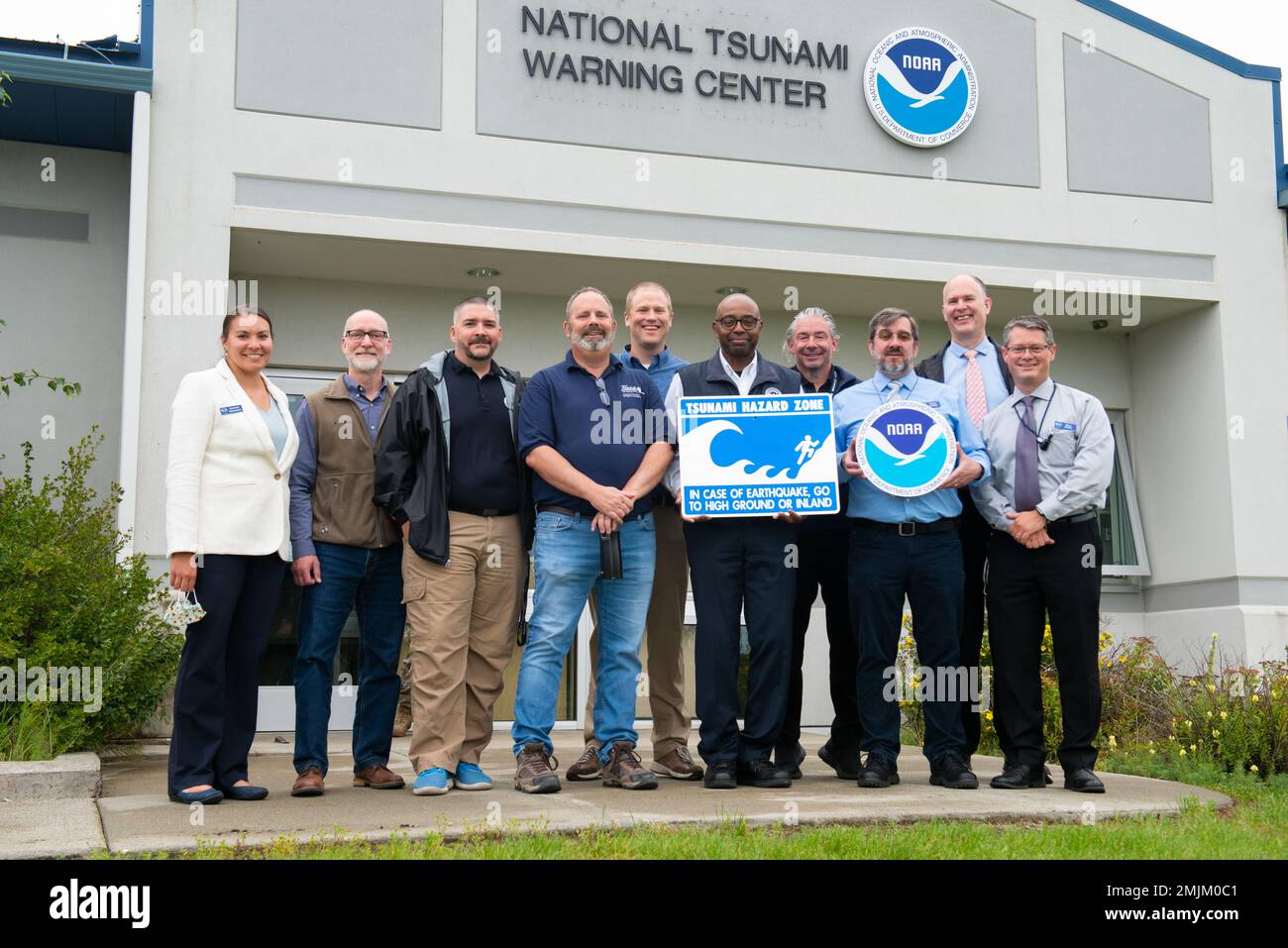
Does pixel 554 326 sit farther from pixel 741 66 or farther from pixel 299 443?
pixel 299 443

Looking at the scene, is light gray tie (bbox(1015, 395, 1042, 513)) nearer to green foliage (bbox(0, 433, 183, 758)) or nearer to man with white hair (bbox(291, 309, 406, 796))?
man with white hair (bbox(291, 309, 406, 796))

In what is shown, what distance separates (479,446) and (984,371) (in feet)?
8.63

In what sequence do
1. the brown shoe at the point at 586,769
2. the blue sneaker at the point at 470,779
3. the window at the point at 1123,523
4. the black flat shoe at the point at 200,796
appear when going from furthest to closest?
the window at the point at 1123,523, the brown shoe at the point at 586,769, the blue sneaker at the point at 470,779, the black flat shoe at the point at 200,796

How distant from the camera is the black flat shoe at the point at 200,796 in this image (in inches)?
212

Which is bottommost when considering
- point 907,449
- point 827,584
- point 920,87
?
point 827,584

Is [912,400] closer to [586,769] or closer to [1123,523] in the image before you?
[586,769]

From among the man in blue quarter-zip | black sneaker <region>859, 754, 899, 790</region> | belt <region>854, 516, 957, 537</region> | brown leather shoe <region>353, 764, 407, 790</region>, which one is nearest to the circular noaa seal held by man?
the man in blue quarter-zip

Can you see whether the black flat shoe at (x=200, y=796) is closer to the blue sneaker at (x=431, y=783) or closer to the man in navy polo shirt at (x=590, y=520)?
the blue sneaker at (x=431, y=783)

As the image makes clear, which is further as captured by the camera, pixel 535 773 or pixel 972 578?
pixel 972 578

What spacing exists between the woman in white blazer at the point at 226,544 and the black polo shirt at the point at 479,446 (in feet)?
2.39

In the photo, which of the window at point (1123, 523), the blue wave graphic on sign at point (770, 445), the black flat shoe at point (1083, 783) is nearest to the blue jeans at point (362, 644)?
the blue wave graphic on sign at point (770, 445)

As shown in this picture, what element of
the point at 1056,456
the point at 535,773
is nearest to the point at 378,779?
the point at 535,773

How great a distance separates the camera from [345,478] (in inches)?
239

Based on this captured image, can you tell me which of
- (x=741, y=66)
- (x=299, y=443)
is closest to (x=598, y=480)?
(x=299, y=443)
